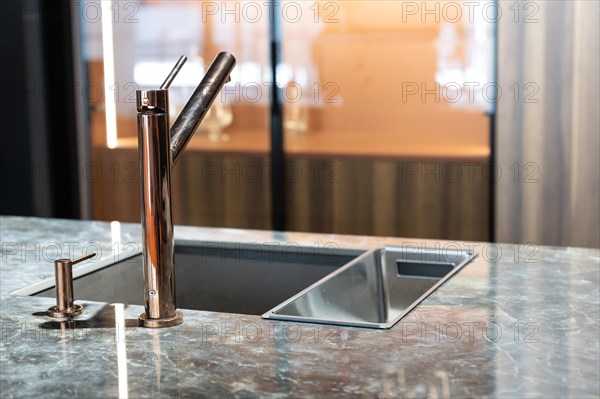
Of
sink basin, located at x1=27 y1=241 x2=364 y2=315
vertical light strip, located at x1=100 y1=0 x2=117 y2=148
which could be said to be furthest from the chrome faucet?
vertical light strip, located at x1=100 y1=0 x2=117 y2=148

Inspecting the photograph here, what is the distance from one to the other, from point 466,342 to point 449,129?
2414 millimetres

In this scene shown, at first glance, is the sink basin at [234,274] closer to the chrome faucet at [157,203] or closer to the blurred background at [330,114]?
the chrome faucet at [157,203]

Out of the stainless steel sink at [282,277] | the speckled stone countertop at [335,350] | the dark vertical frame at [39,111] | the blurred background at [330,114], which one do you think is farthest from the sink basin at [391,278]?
the dark vertical frame at [39,111]

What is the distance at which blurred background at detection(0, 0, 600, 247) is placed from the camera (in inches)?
124

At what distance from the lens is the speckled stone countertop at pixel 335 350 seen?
0.87 metres

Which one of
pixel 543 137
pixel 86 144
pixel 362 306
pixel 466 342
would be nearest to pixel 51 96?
pixel 86 144

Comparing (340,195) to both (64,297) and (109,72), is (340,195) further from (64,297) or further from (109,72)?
(64,297)

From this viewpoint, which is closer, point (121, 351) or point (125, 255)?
point (121, 351)

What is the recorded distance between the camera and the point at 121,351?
990 mm

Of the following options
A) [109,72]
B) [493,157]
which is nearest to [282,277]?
[493,157]

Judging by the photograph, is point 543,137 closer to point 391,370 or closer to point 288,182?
point 288,182

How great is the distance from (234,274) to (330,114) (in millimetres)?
1982

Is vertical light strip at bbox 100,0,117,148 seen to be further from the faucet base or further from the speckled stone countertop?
the faucet base

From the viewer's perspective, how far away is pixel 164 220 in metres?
1.08
